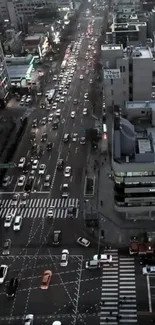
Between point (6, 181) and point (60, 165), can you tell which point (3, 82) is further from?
Result: point (6, 181)

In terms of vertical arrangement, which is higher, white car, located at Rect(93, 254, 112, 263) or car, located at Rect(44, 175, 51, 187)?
car, located at Rect(44, 175, 51, 187)

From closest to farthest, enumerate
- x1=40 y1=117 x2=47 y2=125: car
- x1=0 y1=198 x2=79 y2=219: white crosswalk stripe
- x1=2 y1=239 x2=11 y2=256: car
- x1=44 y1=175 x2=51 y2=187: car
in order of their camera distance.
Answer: x1=2 y1=239 x2=11 y2=256: car, x1=0 y1=198 x2=79 y2=219: white crosswalk stripe, x1=44 y1=175 x2=51 y2=187: car, x1=40 y1=117 x2=47 y2=125: car

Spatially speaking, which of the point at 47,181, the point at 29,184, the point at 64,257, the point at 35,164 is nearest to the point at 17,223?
the point at 29,184

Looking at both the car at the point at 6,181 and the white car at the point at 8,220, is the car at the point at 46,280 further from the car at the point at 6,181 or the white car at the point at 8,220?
the car at the point at 6,181

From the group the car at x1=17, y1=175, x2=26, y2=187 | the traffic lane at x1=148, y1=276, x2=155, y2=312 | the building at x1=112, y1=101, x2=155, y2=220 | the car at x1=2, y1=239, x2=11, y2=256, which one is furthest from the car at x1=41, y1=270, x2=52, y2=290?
the car at x1=17, y1=175, x2=26, y2=187

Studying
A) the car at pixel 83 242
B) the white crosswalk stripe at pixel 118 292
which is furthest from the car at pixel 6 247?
the white crosswalk stripe at pixel 118 292

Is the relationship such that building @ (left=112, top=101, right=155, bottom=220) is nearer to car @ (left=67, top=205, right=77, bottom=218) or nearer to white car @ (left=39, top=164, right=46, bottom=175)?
car @ (left=67, top=205, right=77, bottom=218)
